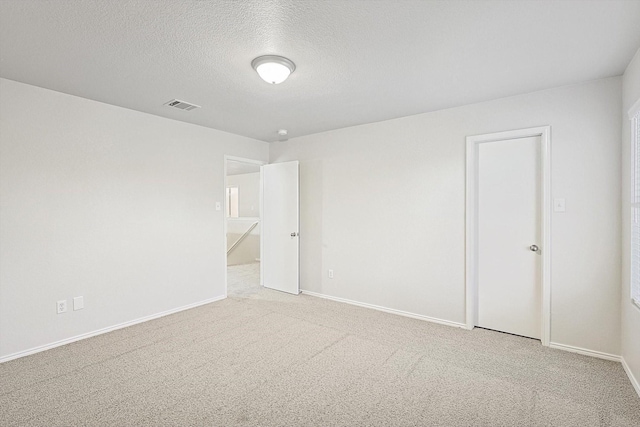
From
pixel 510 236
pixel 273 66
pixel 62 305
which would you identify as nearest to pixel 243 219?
pixel 62 305

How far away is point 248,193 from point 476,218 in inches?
251

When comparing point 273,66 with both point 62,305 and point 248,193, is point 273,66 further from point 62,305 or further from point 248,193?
point 248,193

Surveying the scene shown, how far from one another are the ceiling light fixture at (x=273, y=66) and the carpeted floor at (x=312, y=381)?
2.28 metres

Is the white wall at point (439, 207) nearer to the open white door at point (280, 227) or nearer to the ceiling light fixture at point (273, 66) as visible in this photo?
the open white door at point (280, 227)

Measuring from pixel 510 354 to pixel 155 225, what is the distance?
12.8ft

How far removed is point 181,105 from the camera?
338cm

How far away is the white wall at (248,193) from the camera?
27.5 feet

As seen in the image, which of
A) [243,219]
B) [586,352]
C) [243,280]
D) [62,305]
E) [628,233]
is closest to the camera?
[628,233]

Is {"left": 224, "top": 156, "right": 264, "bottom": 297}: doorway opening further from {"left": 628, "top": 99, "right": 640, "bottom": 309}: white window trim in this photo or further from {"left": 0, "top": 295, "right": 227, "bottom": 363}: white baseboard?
{"left": 628, "top": 99, "right": 640, "bottom": 309}: white window trim

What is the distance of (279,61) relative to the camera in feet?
7.64

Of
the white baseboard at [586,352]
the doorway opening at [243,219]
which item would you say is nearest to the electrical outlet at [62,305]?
the doorway opening at [243,219]

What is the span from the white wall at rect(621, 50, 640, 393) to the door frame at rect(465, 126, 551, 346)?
1.61ft

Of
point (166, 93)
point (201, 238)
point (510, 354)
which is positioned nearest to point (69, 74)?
point (166, 93)

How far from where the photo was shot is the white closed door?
3076 mm
